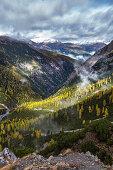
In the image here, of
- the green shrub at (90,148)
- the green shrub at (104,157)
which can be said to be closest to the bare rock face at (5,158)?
the green shrub at (90,148)

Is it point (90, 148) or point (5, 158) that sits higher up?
point (90, 148)

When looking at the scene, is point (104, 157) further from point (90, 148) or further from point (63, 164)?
point (63, 164)

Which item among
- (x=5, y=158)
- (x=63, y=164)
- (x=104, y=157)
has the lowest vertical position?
(x=5, y=158)

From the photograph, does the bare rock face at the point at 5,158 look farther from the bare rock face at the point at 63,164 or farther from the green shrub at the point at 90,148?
the green shrub at the point at 90,148

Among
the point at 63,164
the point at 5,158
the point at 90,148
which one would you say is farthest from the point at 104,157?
the point at 5,158

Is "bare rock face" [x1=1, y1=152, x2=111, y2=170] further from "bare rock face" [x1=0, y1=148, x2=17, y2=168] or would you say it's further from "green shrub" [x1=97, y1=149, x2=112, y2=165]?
"bare rock face" [x1=0, y1=148, x2=17, y2=168]

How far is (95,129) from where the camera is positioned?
4316 centimetres

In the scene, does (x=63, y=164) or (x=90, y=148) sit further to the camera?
(x=90, y=148)

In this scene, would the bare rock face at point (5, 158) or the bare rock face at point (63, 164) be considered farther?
the bare rock face at point (5, 158)

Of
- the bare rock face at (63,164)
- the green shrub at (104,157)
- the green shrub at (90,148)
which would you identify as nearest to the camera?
the bare rock face at (63,164)

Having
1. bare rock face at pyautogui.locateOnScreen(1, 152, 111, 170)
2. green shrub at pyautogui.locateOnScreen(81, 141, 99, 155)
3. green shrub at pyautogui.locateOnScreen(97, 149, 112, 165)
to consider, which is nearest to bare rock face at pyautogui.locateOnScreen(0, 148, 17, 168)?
bare rock face at pyautogui.locateOnScreen(1, 152, 111, 170)

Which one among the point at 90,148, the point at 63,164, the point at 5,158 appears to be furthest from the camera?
the point at 5,158

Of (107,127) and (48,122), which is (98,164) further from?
(48,122)

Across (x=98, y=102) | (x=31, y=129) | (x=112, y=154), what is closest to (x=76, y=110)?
(x=98, y=102)
